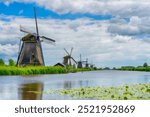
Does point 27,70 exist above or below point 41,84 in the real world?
above

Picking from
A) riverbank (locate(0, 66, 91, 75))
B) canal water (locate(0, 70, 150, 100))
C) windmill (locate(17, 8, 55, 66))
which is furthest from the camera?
windmill (locate(17, 8, 55, 66))

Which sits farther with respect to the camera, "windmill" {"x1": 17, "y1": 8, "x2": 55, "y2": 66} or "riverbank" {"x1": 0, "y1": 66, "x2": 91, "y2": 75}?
"windmill" {"x1": 17, "y1": 8, "x2": 55, "y2": 66}

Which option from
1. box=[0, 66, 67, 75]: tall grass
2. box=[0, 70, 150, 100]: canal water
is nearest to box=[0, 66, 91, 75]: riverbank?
box=[0, 66, 67, 75]: tall grass

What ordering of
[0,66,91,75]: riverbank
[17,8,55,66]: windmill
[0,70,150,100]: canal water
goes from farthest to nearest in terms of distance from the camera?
[17,8,55,66]: windmill < [0,66,91,75]: riverbank < [0,70,150,100]: canal water

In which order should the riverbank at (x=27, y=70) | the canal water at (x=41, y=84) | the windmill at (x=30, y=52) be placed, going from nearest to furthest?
1. the canal water at (x=41, y=84)
2. the riverbank at (x=27, y=70)
3. the windmill at (x=30, y=52)

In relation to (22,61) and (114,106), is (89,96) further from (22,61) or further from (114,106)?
(22,61)

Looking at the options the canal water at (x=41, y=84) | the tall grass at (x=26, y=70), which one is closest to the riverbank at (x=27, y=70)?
the tall grass at (x=26, y=70)

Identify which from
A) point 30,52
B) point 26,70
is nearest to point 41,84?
point 26,70

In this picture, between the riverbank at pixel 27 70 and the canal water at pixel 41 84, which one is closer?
the canal water at pixel 41 84

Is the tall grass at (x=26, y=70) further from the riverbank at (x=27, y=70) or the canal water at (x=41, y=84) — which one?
the canal water at (x=41, y=84)

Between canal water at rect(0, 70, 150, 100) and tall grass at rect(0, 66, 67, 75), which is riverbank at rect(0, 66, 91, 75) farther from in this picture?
canal water at rect(0, 70, 150, 100)

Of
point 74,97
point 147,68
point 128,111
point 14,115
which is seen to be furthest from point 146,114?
point 147,68

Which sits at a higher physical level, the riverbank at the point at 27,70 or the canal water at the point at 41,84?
the riverbank at the point at 27,70

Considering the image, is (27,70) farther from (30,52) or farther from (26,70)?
(30,52)
